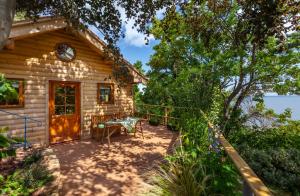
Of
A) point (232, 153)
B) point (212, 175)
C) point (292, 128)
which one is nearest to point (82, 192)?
point (212, 175)

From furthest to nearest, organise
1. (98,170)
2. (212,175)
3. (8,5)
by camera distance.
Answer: (98,170) < (8,5) < (212,175)

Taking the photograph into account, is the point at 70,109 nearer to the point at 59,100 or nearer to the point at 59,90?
the point at 59,100

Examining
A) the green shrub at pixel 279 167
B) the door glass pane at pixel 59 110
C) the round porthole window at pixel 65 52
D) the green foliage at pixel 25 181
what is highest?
the round porthole window at pixel 65 52

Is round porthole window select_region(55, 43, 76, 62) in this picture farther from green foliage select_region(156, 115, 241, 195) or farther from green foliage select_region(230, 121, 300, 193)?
green foliage select_region(230, 121, 300, 193)

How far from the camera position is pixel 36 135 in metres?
6.83

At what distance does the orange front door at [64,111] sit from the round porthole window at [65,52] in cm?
91

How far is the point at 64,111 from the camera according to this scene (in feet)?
25.3

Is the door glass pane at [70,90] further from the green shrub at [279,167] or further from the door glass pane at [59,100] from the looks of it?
the green shrub at [279,167]

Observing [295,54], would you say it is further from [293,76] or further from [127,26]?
[127,26]

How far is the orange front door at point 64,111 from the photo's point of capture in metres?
7.32

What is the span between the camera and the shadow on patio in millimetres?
4004

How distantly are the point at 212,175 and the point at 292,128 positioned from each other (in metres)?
8.69

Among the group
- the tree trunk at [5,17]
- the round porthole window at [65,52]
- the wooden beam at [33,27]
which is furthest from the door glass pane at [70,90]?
the tree trunk at [5,17]

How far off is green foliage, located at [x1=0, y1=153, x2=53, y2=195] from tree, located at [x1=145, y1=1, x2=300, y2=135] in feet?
14.3
